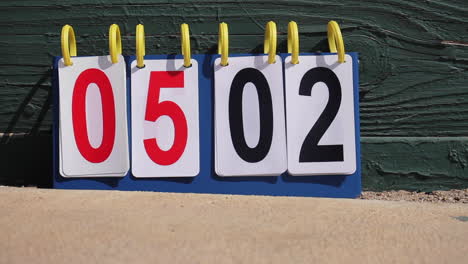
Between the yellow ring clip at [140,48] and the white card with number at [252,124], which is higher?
the yellow ring clip at [140,48]

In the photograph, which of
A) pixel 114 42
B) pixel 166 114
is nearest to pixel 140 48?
pixel 114 42

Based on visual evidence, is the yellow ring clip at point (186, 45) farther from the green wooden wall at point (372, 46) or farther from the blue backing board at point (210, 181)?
the green wooden wall at point (372, 46)

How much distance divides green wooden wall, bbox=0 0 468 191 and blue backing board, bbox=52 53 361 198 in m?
0.22

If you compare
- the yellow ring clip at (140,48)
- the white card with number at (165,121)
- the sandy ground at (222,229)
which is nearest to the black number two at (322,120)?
the sandy ground at (222,229)

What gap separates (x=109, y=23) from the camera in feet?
7.40

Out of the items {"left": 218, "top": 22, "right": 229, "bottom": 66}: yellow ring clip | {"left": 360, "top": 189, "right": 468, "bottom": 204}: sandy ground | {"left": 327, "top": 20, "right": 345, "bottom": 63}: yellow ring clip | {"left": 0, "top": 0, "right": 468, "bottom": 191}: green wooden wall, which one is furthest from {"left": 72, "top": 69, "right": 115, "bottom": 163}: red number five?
{"left": 360, "top": 189, "right": 468, "bottom": 204}: sandy ground

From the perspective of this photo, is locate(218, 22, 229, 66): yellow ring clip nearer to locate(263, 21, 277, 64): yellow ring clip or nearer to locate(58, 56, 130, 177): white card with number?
locate(263, 21, 277, 64): yellow ring clip

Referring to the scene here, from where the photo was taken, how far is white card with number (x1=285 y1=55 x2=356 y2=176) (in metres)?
2.02

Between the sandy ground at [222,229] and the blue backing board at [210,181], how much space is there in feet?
0.65

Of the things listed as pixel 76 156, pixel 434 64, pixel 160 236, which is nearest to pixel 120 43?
pixel 76 156

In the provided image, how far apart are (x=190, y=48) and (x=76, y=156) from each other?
55 centimetres

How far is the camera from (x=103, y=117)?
6.63 feet

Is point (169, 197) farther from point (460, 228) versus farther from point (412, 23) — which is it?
point (412, 23)

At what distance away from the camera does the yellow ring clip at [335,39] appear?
2021mm
